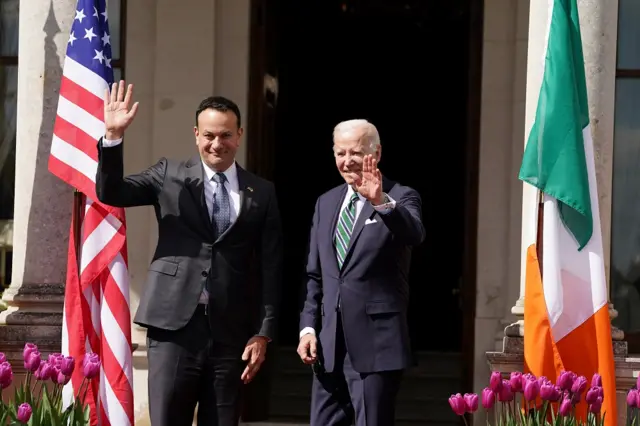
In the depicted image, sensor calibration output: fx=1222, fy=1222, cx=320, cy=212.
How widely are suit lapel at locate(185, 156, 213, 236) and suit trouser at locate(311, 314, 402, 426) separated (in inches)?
33.7

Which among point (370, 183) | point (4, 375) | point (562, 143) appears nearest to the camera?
point (4, 375)

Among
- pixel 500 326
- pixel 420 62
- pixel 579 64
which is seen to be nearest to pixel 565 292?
pixel 579 64

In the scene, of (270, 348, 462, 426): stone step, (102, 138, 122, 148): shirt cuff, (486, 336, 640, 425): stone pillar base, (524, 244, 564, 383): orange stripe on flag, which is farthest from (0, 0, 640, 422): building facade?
(102, 138, 122, 148): shirt cuff

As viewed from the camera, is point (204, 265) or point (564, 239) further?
point (564, 239)

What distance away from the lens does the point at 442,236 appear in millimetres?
16234

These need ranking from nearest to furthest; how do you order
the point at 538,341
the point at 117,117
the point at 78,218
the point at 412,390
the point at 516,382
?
1. the point at 516,382
2. the point at 117,117
3. the point at 538,341
4. the point at 78,218
5. the point at 412,390

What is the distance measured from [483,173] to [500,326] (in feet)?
4.02

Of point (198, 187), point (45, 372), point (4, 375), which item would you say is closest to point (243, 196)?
point (198, 187)

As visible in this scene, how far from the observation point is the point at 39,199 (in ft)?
26.2

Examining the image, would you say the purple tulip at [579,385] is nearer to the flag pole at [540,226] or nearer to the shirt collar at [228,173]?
the flag pole at [540,226]

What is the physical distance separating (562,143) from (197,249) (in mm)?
2402

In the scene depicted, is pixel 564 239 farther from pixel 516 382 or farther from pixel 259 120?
pixel 259 120

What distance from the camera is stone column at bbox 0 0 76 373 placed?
7984mm

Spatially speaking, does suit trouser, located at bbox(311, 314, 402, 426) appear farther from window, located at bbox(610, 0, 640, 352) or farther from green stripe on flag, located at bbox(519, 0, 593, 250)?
window, located at bbox(610, 0, 640, 352)
